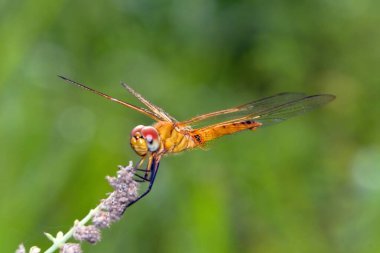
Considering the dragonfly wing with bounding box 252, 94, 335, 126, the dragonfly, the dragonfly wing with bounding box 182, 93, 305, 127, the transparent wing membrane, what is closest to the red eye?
the dragonfly

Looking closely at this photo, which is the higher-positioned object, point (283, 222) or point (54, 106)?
point (54, 106)

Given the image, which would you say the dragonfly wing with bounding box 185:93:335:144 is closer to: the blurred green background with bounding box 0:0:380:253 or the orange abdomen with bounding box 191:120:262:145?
the orange abdomen with bounding box 191:120:262:145

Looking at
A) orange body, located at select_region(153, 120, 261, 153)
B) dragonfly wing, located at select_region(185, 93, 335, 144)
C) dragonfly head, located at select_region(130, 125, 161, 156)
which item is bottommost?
dragonfly head, located at select_region(130, 125, 161, 156)

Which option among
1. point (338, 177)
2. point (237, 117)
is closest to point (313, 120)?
point (338, 177)

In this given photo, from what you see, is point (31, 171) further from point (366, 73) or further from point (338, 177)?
point (366, 73)

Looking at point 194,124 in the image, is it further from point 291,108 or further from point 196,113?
point 196,113

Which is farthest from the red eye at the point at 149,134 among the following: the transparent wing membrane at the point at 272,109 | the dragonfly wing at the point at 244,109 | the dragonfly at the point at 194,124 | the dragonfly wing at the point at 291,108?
the dragonfly wing at the point at 291,108

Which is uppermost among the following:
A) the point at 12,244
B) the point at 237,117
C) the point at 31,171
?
the point at 237,117

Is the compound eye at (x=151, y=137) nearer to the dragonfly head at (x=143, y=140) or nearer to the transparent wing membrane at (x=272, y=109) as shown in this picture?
the dragonfly head at (x=143, y=140)

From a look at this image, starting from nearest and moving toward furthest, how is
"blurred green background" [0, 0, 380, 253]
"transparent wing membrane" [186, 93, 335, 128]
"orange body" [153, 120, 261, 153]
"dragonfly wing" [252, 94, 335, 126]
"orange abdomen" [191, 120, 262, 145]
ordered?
"orange body" [153, 120, 261, 153]
"orange abdomen" [191, 120, 262, 145]
"transparent wing membrane" [186, 93, 335, 128]
"dragonfly wing" [252, 94, 335, 126]
"blurred green background" [0, 0, 380, 253]
